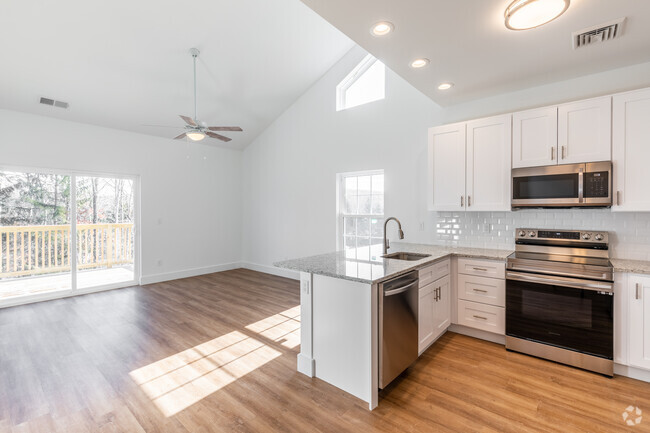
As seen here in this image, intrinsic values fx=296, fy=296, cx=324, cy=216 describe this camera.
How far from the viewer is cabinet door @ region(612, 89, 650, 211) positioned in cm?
249

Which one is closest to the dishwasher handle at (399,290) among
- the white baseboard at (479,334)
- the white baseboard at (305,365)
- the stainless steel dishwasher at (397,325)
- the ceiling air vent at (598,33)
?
the stainless steel dishwasher at (397,325)

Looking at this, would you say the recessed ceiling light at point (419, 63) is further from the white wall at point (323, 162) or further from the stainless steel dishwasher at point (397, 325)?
the stainless steel dishwasher at point (397, 325)

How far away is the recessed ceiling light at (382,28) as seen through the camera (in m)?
2.07

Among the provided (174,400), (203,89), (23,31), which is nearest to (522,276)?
(174,400)

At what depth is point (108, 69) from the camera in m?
3.95

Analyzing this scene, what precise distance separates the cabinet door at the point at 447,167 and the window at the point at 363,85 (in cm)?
148

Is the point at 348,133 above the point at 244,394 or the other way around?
above

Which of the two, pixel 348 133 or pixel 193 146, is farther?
pixel 193 146

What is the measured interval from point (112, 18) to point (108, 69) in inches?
34.1

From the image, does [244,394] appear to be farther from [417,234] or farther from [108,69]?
[108,69]

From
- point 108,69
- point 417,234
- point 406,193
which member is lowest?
point 417,234

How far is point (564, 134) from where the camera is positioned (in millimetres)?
2814

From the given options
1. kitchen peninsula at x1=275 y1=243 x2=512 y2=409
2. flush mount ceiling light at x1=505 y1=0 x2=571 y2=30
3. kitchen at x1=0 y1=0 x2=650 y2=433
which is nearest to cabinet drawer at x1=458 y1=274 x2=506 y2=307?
kitchen at x1=0 y1=0 x2=650 y2=433

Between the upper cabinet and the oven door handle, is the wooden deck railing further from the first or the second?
the upper cabinet
